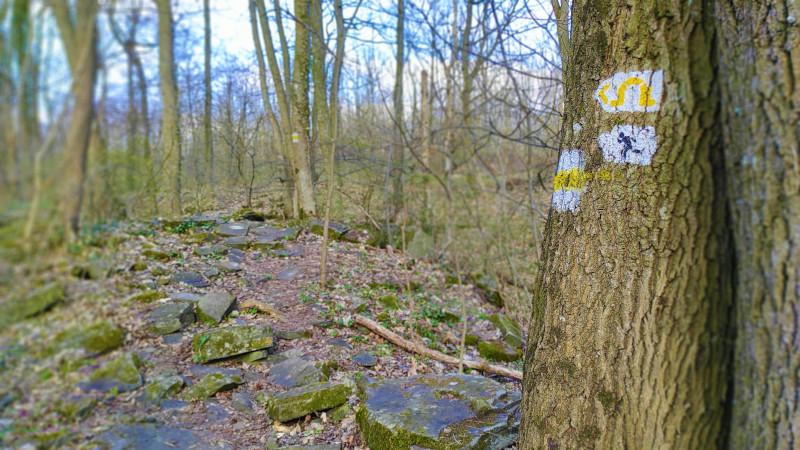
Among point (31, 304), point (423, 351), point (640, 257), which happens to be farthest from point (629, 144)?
point (423, 351)

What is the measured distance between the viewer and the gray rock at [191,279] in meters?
3.29

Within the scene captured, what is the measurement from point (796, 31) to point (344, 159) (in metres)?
6.89

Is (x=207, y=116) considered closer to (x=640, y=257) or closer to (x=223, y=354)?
(x=223, y=354)

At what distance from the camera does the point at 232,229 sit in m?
3.79

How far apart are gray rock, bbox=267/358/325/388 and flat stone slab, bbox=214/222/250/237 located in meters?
1.14

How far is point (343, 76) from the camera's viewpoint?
25.3 feet

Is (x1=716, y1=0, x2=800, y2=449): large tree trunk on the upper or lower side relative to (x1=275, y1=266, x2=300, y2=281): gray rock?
upper

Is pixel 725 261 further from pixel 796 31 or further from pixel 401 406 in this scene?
pixel 401 406

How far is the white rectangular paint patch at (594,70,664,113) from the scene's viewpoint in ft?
5.19

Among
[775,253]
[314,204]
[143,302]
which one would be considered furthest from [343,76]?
[775,253]

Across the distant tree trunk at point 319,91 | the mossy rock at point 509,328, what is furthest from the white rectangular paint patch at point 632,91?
the distant tree trunk at point 319,91

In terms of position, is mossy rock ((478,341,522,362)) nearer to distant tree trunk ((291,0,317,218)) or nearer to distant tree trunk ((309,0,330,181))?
distant tree trunk ((291,0,317,218))

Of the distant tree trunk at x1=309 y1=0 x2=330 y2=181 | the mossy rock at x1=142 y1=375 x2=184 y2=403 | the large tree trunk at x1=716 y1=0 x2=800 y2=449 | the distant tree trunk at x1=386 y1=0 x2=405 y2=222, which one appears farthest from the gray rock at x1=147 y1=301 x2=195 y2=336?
the distant tree trunk at x1=386 y1=0 x2=405 y2=222

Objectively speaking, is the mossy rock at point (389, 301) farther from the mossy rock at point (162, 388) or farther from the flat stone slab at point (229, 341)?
the mossy rock at point (162, 388)
